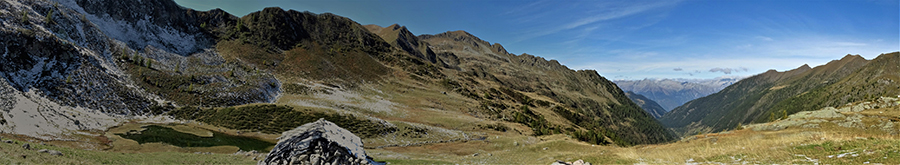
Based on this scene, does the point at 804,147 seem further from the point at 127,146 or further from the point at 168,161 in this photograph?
the point at 127,146

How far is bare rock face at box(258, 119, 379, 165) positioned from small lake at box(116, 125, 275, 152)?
35733 millimetres

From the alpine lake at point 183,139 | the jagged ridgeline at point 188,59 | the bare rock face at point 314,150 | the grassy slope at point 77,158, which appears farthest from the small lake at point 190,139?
the bare rock face at point 314,150

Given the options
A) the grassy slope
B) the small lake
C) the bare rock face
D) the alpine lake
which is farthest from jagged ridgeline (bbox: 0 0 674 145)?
the bare rock face

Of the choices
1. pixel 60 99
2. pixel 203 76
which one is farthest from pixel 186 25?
pixel 60 99

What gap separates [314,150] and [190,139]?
42.8m

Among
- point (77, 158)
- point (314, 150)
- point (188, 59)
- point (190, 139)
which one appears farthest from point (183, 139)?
point (188, 59)

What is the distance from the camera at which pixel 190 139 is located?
48625 mm

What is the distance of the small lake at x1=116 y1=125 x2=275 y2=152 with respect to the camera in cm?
4581

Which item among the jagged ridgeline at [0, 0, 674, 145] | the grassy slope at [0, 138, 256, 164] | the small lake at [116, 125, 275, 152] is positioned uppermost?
the jagged ridgeline at [0, 0, 674, 145]

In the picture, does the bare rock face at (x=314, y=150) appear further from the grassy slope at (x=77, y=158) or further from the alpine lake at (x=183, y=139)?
the alpine lake at (x=183, y=139)

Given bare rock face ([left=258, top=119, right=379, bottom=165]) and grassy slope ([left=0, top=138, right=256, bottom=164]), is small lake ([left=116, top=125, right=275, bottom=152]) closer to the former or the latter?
grassy slope ([left=0, top=138, right=256, bottom=164])

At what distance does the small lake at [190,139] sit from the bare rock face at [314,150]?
117ft

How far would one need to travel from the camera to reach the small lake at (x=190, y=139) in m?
45.8

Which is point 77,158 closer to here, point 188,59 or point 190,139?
point 190,139
